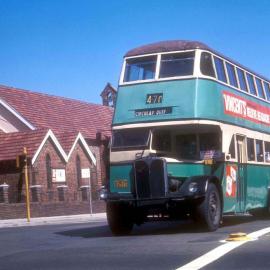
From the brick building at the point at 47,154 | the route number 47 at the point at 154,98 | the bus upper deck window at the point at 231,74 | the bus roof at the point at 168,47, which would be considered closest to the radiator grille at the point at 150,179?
the route number 47 at the point at 154,98

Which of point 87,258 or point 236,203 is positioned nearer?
point 87,258

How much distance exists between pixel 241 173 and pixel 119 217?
3604 mm

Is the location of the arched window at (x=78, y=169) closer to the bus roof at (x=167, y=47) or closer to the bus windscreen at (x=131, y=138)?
the bus roof at (x=167, y=47)

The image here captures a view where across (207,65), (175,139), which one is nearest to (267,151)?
(175,139)

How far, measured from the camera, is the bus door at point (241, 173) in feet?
49.3

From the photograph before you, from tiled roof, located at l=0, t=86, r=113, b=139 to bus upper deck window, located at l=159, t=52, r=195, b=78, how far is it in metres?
25.9

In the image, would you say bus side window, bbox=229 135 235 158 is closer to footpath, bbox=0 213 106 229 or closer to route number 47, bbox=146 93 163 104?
route number 47, bbox=146 93 163 104

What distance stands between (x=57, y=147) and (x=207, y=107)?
23.5 m

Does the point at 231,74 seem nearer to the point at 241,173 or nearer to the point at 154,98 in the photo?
the point at 241,173

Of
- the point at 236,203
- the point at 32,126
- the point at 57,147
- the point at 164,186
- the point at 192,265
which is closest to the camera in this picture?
the point at 192,265

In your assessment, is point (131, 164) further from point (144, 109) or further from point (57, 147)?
point (57, 147)

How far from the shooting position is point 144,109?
13.8 meters

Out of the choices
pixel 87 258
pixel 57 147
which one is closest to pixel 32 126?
pixel 57 147

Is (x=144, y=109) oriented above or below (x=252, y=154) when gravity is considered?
above
